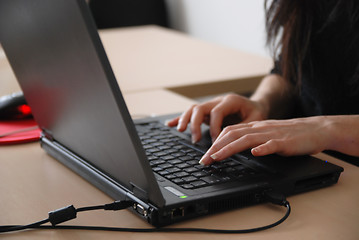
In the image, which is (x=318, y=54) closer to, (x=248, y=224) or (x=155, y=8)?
(x=248, y=224)

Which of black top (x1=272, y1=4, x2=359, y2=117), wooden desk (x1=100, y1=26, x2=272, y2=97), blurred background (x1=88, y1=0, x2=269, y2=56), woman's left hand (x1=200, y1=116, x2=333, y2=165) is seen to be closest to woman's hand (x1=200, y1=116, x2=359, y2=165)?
woman's left hand (x1=200, y1=116, x2=333, y2=165)

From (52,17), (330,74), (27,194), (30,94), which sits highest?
(52,17)

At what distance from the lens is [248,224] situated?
0.61 m

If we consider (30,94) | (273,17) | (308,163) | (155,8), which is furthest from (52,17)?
(155,8)

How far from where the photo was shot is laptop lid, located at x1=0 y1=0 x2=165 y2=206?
0.52 m

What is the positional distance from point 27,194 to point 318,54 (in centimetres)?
77

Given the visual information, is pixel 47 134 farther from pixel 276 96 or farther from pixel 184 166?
pixel 276 96

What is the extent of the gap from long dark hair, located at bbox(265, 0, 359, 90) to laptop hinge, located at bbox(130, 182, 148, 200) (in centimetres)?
65

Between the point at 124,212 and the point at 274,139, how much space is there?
0.85 feet

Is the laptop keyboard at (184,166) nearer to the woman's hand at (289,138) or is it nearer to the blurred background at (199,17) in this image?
the woman's hand at (289,138)

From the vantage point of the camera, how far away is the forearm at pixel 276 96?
114cm

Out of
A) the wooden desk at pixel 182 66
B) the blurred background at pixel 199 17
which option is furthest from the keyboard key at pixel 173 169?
the blurred background at pixel 199 17

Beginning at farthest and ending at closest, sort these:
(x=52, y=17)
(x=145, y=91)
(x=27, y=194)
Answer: (x=145, y=91) < (x=27, y=194) < (x=52, y=17)

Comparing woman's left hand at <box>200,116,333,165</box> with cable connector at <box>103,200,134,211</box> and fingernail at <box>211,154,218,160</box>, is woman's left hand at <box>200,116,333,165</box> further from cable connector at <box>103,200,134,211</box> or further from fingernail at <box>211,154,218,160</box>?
cable connector at <box>103,200,134,211</box>
